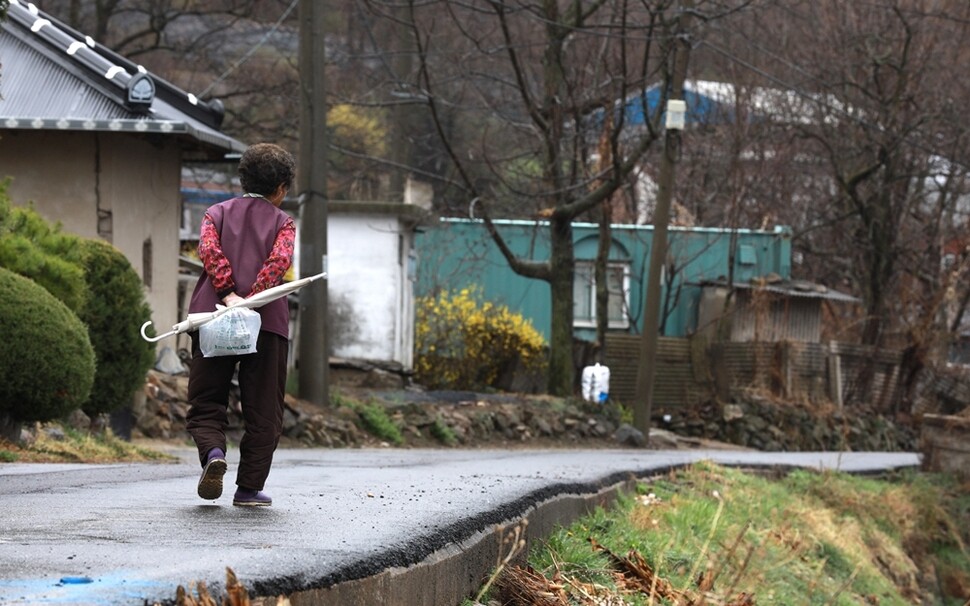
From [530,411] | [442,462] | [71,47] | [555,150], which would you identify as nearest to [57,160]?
[71,47]

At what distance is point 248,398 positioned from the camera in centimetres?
653

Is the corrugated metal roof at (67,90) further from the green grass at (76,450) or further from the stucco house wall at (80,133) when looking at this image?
the green grass at (76,450)

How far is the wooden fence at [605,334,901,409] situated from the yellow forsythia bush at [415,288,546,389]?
2072mm

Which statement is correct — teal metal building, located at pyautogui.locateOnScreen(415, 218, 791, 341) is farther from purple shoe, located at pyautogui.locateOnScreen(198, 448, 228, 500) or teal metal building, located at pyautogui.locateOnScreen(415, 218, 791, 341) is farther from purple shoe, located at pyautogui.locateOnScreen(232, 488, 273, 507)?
purple shoe, located at pyautogui.locateOnScreen(198, 448, 228, 500)

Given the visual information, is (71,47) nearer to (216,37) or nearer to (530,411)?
(530,411)

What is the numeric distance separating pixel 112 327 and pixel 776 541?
6.75 meters

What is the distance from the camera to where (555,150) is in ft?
92.9

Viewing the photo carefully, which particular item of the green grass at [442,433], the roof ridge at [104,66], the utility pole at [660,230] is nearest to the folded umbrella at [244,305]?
the roof ridge at [104,66]

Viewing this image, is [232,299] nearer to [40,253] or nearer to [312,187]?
[40,253]

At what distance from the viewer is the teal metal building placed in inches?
1465

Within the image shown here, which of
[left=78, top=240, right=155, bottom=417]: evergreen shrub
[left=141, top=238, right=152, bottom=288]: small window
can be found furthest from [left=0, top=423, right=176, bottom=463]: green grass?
[left=141, top=238, right=152, bottom=288]: small window

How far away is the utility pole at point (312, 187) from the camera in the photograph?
20.8m

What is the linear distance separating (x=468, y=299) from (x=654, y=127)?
1005 centimetres

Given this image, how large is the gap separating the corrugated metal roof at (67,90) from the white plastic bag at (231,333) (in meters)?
12.4
